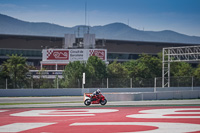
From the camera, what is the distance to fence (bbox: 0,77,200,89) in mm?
46697

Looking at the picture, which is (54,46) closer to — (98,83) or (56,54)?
(56,54)

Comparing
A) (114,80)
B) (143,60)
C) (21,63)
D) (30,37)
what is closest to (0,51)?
(30,37)

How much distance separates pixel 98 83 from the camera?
4872 cm

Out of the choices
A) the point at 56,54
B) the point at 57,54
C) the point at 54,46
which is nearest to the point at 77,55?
the point at 57,54

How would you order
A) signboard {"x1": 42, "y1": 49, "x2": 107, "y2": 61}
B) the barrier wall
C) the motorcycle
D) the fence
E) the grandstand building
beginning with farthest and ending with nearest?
the grandstand building → signboard {"x1": 42, "y1": 49, "x2": 107, "y2": 61} → the fence → the barrier wall → the motorcycle

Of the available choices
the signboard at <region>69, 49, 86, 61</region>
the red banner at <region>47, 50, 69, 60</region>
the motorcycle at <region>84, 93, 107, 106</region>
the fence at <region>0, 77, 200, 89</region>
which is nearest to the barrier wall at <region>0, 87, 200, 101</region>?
the fence at <region>0, 77, 200, 89</region>

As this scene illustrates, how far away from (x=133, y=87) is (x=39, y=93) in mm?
12791

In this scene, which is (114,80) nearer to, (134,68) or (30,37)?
(134,68)

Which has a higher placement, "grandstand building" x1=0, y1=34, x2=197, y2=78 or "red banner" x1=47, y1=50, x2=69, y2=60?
"grandstand building" x1=0, y1=34, x2=197, y2=78

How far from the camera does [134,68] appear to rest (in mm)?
70125

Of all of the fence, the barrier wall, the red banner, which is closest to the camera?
the barrier wall

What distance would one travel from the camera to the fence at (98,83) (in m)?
46.7

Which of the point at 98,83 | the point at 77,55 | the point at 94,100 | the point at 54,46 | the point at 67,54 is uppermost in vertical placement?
the point at 54,46

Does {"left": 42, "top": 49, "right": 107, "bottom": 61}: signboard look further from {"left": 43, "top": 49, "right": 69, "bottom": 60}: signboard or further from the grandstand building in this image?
the grandstand building
